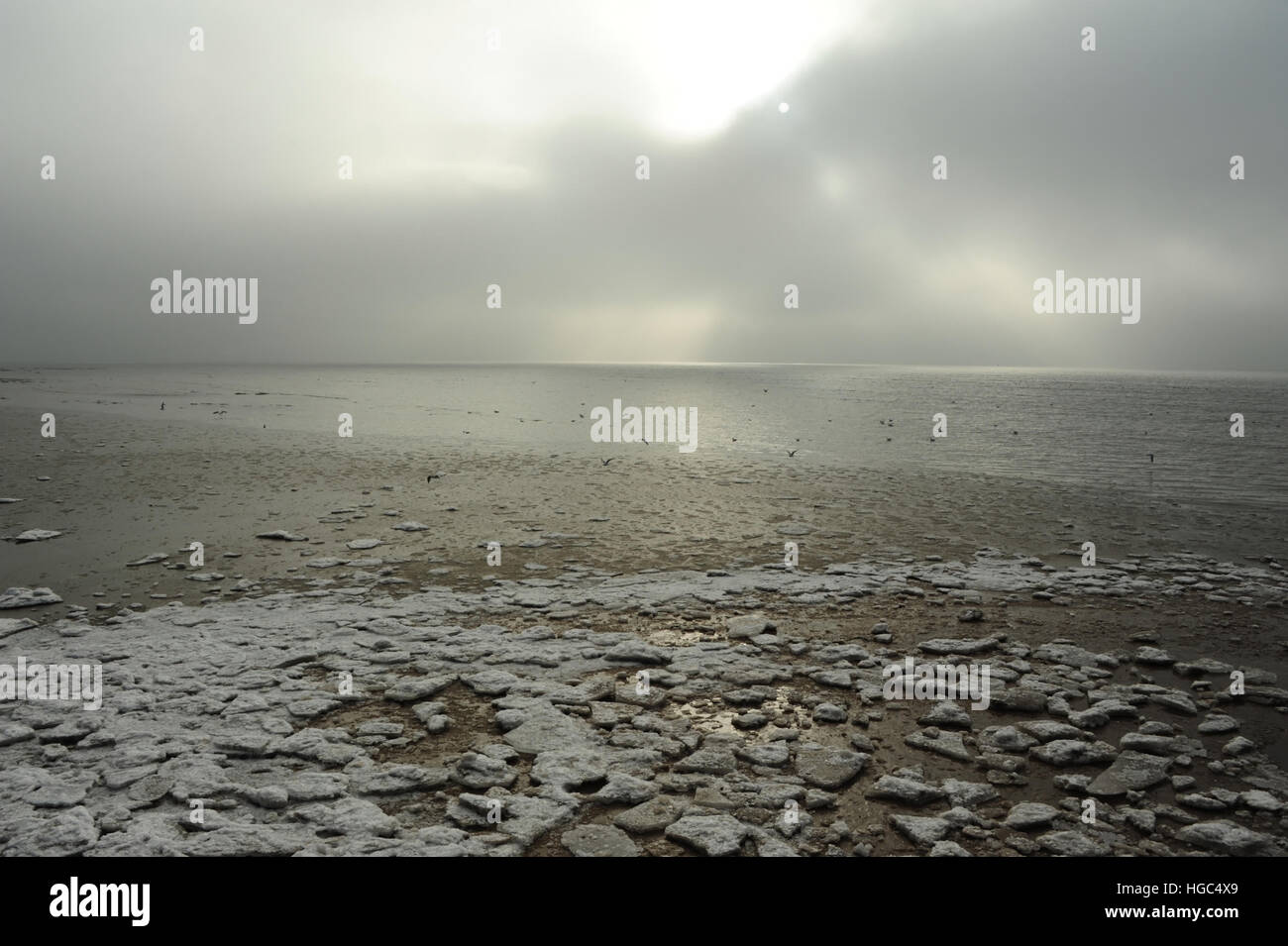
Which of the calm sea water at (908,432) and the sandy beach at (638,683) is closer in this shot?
the sandy beach at (638,683)

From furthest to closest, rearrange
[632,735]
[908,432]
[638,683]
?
[908,432] → [638,683] → [632,735]

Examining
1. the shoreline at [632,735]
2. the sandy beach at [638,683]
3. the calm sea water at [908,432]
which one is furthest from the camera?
the calm sea water at [908,432]

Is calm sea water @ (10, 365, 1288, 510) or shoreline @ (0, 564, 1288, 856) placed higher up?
calm sea water @ (10, 365, 1288, 510)

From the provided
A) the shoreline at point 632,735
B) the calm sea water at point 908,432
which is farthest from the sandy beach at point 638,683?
the calm sea water at point 908,432

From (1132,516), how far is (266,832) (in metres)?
16.0

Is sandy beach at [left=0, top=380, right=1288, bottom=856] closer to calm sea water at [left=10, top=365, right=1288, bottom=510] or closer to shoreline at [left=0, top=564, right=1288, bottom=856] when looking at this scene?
shoreline at [left=0, top=564, right=1288, bottom=856]

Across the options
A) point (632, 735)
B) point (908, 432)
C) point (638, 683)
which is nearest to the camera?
point (632, 735)

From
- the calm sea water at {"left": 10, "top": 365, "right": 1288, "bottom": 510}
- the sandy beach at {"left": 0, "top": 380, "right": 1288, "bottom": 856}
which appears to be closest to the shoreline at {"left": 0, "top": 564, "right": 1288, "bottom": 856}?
the sandy beach at {"left": 0, "top": 380, "right": 1288, "bottom": 856}

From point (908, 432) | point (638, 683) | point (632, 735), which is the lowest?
point (632, 735)

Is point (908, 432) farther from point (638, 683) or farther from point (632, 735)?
point (632, 735)

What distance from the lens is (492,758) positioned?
5.37 m

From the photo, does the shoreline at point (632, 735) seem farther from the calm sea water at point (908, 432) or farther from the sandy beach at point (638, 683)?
the calm sea water at point (908, 432)

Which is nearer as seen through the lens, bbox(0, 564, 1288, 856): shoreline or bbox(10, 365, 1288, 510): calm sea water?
bbox(0, 564, 1288, 856): shoreline

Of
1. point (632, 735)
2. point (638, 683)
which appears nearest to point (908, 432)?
point (638, 683)
